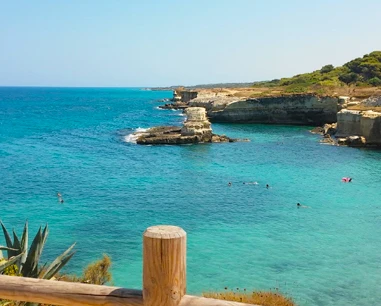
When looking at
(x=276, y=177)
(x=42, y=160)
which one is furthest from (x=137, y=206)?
(x=42, y=160)

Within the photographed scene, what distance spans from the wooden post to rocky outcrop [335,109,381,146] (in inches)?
1877

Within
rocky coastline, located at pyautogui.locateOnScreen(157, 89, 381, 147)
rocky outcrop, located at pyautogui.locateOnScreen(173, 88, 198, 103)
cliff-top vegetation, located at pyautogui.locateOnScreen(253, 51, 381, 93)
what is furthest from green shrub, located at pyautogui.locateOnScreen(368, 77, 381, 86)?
rocky outcrop, located at pyautogui.locateOnScreen(173, 88, 198, 103)

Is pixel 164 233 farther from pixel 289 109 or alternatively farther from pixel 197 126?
pixel 289 109

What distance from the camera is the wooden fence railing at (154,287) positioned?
2600 mm

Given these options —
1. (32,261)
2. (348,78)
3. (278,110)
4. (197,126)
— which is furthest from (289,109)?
(32,261)

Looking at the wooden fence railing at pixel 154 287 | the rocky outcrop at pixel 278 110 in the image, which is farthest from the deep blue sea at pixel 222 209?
the rocky outcrop at pixel 278 110

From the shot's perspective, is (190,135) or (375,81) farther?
(375,81)

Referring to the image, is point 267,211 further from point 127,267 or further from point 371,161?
point 371,161

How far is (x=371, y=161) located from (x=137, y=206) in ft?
78.8

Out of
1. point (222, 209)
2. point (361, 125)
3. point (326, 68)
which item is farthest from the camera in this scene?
point (326, 68)

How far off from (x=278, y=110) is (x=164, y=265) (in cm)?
7025

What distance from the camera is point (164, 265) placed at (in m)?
2.61

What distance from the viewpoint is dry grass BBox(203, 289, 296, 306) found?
41.8 feet

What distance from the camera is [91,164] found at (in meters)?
36.9
